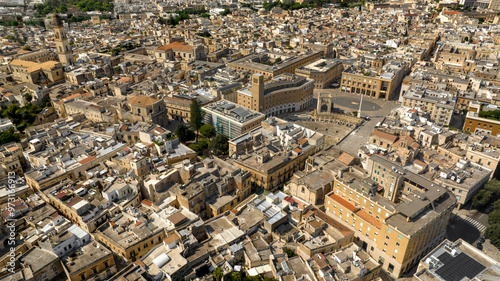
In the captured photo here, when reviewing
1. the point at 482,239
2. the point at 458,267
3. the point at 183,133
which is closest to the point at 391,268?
the point at 458,267

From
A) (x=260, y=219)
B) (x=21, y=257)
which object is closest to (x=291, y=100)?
(x=260, y=219)

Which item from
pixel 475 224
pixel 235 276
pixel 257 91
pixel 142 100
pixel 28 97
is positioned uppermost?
pixel 142 100

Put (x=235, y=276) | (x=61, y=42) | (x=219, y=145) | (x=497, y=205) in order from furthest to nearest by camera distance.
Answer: (x=61, y=42)
(x=219, y=145)
(x=497, y=205)
(x=235, y=276)

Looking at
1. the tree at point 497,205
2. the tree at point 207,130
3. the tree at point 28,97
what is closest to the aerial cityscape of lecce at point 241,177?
the tree at point 28,97

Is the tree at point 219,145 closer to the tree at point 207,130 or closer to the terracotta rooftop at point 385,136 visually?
the tree at point 207,130

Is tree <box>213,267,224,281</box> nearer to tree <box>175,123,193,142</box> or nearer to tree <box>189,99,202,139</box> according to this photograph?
tree <box>175,123,193,142</box>

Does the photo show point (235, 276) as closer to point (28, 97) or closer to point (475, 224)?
point (475, 224)

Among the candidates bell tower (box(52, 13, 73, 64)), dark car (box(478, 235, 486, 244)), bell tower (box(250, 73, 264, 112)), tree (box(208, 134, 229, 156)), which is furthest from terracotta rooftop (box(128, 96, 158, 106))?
dark car (box(478, 235, 486, 244))
